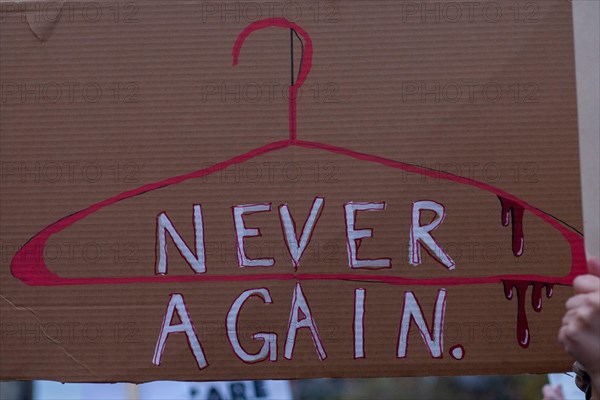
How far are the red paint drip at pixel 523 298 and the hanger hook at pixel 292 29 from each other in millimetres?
377

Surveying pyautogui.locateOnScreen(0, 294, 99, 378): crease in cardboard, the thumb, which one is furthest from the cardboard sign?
the thumb

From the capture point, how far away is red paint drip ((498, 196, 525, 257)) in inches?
44.2

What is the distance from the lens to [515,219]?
44.3 inches

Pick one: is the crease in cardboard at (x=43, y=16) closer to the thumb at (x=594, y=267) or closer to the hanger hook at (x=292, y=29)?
the hanger hook at (x=292, y=29)

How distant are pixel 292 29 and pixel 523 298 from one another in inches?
18.3

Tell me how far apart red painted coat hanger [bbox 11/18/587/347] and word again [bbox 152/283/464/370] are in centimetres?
2

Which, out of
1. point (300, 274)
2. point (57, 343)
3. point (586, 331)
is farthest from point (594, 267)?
point (57, 343)

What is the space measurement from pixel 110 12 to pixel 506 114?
1.79ft

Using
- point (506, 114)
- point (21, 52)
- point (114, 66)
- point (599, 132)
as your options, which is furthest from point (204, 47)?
point (599, 132)

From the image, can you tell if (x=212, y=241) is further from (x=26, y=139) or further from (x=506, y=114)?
(x=506, y=114)

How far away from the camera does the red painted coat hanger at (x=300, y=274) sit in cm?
112

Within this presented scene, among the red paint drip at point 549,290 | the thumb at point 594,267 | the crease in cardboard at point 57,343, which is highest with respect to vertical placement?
the thumb at point 594,267

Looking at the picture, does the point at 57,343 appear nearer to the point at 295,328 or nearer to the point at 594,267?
the point at 295,328

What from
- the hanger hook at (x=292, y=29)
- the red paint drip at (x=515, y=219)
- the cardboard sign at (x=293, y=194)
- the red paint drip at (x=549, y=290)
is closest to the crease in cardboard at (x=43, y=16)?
the cardboard sign at (x=293, y=194)
